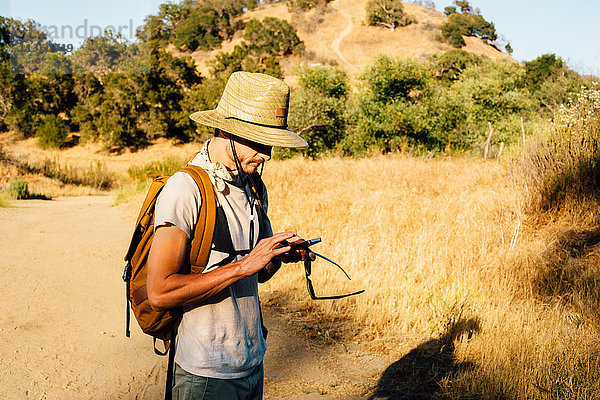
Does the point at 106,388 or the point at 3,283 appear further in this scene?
the point at 3,283

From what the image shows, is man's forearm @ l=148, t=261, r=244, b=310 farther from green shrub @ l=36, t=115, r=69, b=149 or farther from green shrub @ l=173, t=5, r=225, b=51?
green shrub @ l=173, t=5, r=225, b=51

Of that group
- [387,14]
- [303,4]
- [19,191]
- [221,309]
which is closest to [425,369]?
[221,309]

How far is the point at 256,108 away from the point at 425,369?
9.45 ft

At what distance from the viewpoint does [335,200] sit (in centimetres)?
898

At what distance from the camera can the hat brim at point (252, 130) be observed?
1656 millimetres

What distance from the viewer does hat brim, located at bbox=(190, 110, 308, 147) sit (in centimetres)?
166

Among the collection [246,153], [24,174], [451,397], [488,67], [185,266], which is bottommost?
[24,174]

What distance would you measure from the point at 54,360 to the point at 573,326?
4.21 meters

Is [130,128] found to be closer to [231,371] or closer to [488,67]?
[488,67]

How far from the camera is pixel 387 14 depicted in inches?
2753

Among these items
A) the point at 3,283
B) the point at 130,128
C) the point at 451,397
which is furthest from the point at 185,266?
the point at 130,128

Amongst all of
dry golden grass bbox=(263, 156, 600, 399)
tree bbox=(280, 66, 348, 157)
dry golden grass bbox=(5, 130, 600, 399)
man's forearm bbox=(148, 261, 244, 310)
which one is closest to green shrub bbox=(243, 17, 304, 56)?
tree bbox=(280, 66, 348, 157)

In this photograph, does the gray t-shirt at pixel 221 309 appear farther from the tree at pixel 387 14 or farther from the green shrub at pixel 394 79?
the tree at pixel 387 14

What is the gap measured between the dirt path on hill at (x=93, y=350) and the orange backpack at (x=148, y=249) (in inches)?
83.2
